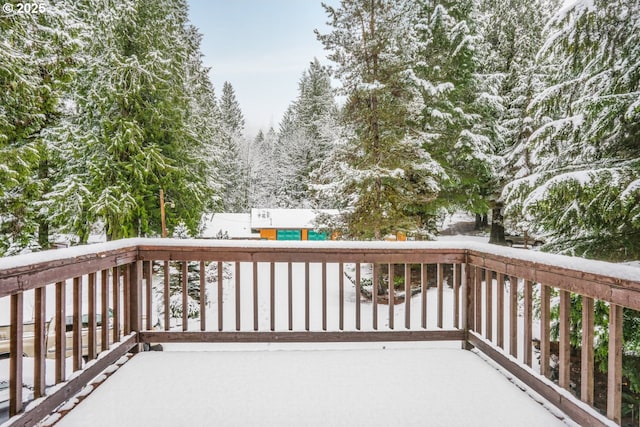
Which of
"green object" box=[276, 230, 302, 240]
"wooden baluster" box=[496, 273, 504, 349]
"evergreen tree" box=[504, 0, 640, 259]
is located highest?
"evergreen tree" box=[504, 0, 640, 259]

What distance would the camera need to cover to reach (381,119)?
931 cm

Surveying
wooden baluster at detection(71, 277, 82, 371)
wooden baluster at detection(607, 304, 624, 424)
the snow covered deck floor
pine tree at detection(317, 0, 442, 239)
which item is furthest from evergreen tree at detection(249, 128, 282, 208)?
wooden baluster at detection(607, 304, 624, 424)

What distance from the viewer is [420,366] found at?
2572 mm

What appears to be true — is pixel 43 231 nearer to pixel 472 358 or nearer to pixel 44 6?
pixel 44 6

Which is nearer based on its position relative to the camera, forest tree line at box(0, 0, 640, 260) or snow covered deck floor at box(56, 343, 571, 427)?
snow covered deck floor at box(56, 343, 571, 427)

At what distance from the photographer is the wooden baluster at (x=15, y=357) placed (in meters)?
1.71

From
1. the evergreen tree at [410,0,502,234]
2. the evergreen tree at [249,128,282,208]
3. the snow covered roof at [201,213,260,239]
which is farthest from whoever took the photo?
the evergreen tree at [249,128,282,208]

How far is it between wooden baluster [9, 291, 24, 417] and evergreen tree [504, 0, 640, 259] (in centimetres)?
503

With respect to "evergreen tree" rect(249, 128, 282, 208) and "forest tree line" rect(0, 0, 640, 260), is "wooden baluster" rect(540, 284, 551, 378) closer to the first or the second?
"forest tree line" rect(0, 0, 640, 260)

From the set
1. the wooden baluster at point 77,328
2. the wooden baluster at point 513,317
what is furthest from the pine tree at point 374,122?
the wooden baluster at point 77,328

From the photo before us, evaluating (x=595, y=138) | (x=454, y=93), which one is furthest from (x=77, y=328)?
(x=454, y=93)

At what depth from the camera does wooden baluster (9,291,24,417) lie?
1.71 meters

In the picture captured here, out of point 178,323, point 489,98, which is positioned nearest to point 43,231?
point 178,323

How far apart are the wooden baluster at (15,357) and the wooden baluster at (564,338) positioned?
109 inches
